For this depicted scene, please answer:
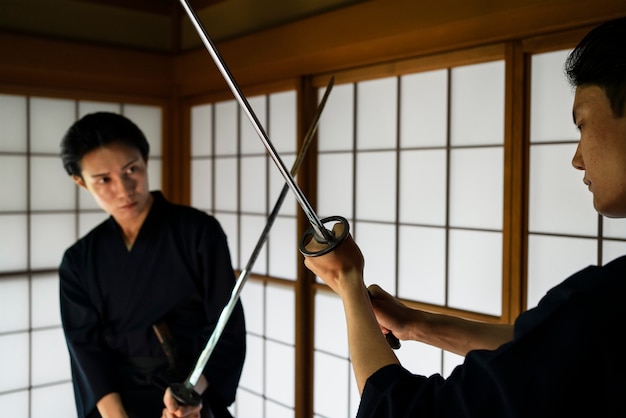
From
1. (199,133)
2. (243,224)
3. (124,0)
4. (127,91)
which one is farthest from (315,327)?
(124,0)

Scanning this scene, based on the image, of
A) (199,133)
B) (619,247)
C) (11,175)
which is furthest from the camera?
(199,133)

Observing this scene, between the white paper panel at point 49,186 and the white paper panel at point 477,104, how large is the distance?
2622mm

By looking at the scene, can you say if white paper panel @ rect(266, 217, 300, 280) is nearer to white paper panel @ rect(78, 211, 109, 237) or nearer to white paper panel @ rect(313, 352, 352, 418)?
white paper panel @ rect(313, 352, 352, 418)

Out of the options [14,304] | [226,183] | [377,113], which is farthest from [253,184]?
[14,304]

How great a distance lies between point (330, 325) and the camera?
3.44 metres

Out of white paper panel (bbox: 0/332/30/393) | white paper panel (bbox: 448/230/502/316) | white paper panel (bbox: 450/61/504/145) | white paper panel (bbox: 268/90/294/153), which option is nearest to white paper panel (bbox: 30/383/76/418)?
white paper panel (bbox: 0/332/30/393)

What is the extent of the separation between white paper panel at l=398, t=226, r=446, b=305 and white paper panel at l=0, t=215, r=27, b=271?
2.43 m

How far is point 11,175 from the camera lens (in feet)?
12.7

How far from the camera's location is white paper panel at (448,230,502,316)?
2.62 metres

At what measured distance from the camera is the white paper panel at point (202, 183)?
4.41 meters

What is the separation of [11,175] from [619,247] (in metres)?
3.45

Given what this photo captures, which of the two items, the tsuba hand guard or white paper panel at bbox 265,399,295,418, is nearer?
the tsuba hand guard

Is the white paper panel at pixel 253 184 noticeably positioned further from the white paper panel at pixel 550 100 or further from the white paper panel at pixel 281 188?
the white paper panel at pixel 550 100

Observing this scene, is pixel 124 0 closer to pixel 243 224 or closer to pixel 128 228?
pixel 243 224
